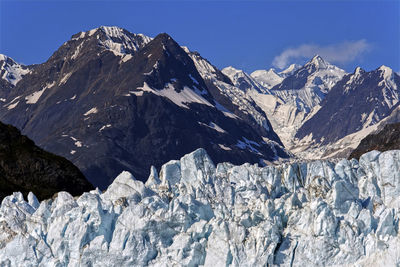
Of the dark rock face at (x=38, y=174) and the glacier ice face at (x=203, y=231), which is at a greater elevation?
the dark rock face at (x=38, y=174)

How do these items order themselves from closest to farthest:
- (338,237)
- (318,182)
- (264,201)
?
(338,237), (264,201), (318,182)

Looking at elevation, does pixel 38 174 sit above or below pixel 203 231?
above

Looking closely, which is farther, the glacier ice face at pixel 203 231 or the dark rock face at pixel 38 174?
the dark rock face at pixel 38 174

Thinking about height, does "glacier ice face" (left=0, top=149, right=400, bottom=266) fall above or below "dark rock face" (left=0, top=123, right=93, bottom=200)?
below

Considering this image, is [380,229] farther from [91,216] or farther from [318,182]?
[91,216]

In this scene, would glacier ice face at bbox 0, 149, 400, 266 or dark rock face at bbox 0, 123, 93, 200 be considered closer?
glacier ice face at bbox 0, 149, 400, 266

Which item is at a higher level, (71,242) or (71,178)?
(71,178)

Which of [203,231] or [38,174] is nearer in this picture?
[203,231]

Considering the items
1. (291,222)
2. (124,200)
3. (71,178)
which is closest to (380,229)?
(291,222)
